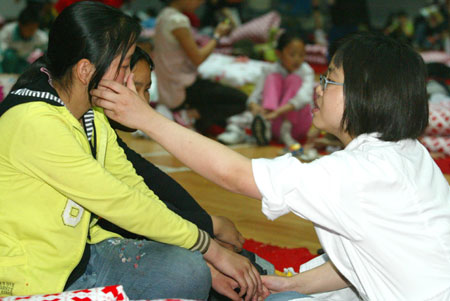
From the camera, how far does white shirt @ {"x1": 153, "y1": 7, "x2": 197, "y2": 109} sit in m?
4.04

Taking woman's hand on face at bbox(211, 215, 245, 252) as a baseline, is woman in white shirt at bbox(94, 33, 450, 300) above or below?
above

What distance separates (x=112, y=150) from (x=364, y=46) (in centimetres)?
69

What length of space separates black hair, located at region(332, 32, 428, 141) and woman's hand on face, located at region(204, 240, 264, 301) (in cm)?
39

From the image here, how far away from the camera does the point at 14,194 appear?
110cm

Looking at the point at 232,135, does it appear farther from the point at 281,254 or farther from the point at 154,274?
the point at 154,274

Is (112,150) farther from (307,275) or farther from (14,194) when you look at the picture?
(307,275)

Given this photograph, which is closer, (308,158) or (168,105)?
(308,158)

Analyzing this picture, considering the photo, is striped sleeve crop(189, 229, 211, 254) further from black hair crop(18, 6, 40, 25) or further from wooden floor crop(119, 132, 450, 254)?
black hair crop(18, 6, 40, 25)

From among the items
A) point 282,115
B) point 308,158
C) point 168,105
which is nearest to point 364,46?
point 308,158

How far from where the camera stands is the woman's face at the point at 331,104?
1073 millimetres

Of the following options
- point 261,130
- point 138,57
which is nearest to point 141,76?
point 138,57

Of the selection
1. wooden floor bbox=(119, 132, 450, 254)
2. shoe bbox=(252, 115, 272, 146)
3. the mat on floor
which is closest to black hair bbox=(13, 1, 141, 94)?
the mat on floor

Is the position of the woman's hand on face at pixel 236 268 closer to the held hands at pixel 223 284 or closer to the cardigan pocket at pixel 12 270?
the held hands at pixel 223 284

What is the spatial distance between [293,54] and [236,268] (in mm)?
3019
